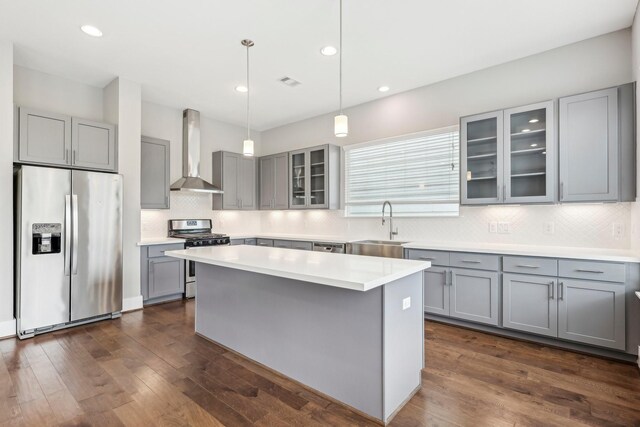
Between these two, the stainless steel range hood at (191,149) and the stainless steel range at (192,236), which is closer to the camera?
the stainless steel range at (192,236)

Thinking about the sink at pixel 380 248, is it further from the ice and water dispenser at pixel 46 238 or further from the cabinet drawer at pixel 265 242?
the ice and water dispenser at pixel 46 238

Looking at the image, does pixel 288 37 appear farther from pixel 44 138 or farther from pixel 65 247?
pixel 65 247

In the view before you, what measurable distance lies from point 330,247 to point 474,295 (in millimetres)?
1947

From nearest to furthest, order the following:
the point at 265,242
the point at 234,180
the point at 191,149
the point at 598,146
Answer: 1. the point at 598,146
2. the point at 191,149
3. the point at 265,242
4. the point at 234,180

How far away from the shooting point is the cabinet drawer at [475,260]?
3.29m

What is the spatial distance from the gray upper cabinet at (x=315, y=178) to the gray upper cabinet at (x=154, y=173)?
196 cm

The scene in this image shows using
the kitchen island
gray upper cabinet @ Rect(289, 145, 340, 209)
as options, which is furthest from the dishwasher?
the kitchen island

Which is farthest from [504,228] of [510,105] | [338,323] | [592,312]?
[338,323]

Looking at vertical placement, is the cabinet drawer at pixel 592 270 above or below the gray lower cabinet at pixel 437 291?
above

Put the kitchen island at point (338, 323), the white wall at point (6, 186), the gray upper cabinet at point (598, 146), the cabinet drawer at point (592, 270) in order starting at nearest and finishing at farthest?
the kitchen island at point (338, 323), the cabinet drawer at point (592, 270), the gray upper cabinet at point (598, 146), the white wall at point (6, 186)

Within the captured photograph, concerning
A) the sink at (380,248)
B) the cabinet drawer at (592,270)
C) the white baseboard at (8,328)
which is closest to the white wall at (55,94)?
the white baseboard at (8,328)

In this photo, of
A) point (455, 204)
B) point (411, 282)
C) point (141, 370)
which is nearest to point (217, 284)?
point (141, 370)

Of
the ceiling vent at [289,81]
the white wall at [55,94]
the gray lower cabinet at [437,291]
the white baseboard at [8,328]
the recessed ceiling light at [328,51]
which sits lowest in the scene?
the white baseboard at [8,328]

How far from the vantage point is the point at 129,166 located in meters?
4.23
